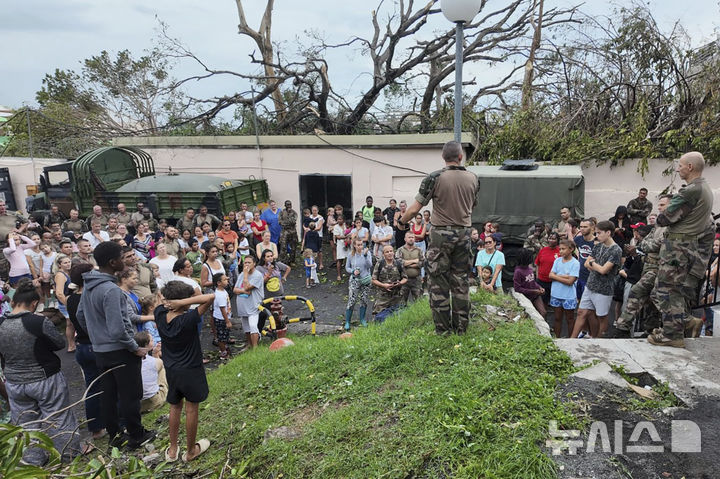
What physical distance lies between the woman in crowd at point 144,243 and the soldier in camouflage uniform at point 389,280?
4.91m

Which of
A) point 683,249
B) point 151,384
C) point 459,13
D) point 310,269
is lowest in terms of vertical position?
point 310,269

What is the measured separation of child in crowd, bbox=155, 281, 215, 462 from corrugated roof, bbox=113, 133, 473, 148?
1041 centimetres


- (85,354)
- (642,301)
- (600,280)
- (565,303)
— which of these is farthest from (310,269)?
(642,301)

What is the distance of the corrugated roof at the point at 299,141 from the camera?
1325cm

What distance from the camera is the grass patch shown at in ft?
10.2

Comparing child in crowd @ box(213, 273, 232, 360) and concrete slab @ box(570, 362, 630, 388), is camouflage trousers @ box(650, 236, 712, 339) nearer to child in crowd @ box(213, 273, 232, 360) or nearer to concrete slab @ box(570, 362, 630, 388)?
concrete slab @ box(570, 362, 630, 388)

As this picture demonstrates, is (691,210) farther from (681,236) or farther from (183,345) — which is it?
(183,345)

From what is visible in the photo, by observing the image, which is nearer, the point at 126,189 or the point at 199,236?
the point at 199,236

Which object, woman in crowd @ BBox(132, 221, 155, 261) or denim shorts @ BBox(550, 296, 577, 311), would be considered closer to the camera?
denim shorts @ BBox(550, 296, 577, 311)

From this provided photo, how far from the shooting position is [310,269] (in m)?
10.8

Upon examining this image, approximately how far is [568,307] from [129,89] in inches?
846

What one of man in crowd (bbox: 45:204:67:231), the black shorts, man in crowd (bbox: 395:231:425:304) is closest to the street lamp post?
man in crowd (bbox: 395:231:425:304)

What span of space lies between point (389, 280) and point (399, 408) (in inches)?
154

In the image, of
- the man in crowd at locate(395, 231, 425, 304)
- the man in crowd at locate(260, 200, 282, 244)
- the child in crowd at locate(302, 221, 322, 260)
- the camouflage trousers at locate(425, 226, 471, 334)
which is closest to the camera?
the camouflage trousers at locate(425, 226, 471, 334)
